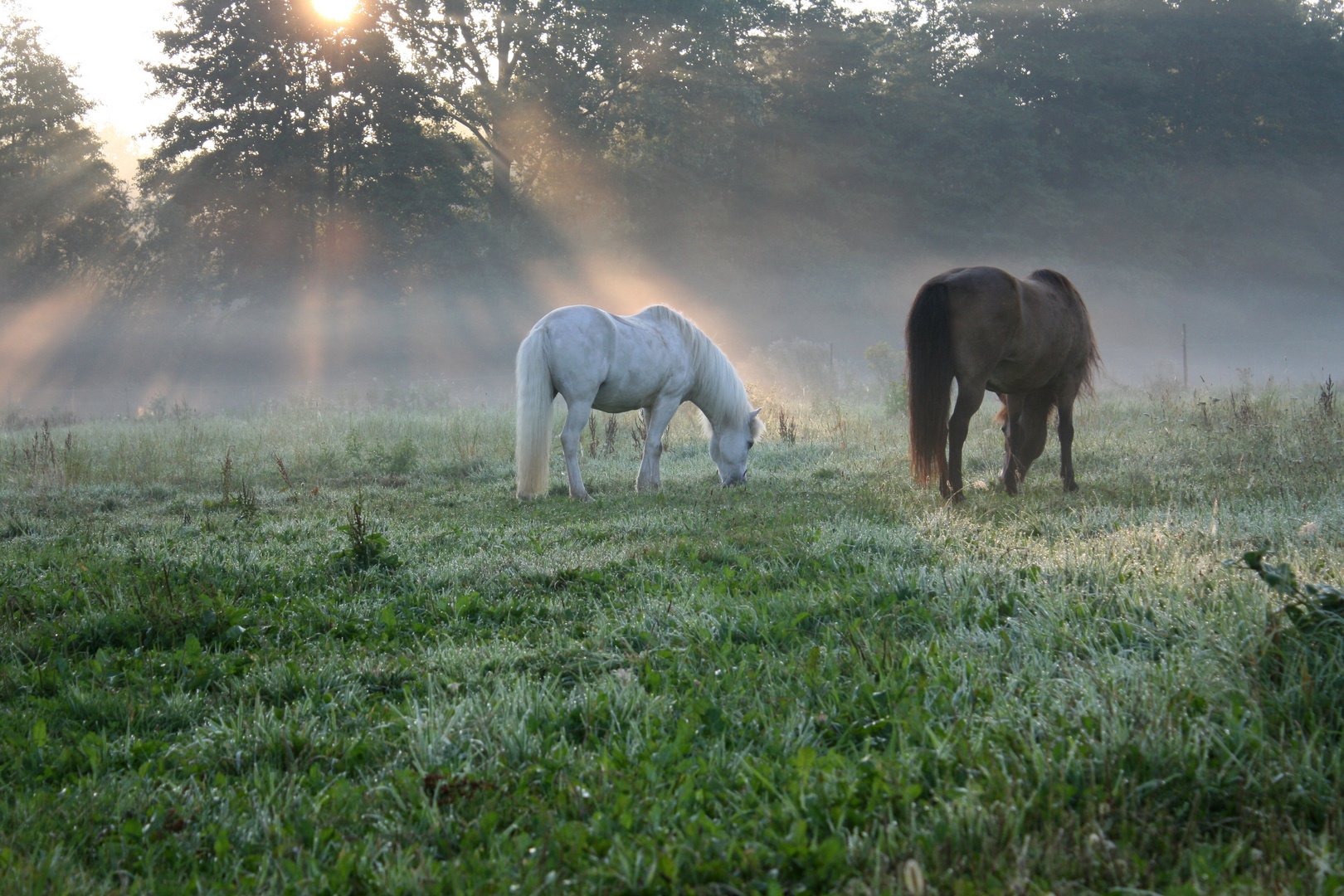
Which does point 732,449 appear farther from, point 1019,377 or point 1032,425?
point 1019,377

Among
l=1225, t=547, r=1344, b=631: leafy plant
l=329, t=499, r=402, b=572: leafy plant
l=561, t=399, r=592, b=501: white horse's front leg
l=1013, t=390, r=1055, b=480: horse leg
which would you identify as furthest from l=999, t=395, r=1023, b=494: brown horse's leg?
l=329, t=499, r=402, b=572: leafy plant

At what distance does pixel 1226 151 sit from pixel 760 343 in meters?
25.7

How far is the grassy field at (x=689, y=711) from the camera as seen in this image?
1.55 metres

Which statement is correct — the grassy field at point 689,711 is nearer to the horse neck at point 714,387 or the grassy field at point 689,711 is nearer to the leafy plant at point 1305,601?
the leafy plant at point 1305,601

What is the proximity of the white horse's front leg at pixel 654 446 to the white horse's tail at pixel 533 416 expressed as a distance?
1.03 m

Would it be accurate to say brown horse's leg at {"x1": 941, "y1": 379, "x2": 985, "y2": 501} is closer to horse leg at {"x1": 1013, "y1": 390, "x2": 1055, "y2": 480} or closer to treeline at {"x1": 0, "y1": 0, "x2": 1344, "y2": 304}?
horse leg at {"x1": 1013, "y1": 390, "x2": 1055, "y2": 480}

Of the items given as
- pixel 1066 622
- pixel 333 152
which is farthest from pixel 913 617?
pixel 333 152

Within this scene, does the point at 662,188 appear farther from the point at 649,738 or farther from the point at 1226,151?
the point at 649,738

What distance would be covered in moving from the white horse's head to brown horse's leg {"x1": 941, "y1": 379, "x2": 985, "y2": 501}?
2.48 meters

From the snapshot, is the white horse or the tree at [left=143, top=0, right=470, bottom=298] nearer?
the white horse

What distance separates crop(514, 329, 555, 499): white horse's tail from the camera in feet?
22.6

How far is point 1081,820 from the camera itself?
162 cm

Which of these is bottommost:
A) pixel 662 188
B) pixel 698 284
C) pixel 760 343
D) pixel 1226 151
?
pixel 760 343

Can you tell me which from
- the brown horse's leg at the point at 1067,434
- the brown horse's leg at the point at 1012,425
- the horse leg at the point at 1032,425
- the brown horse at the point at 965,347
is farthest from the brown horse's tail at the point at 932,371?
the horse leg at the point at 1032,425
